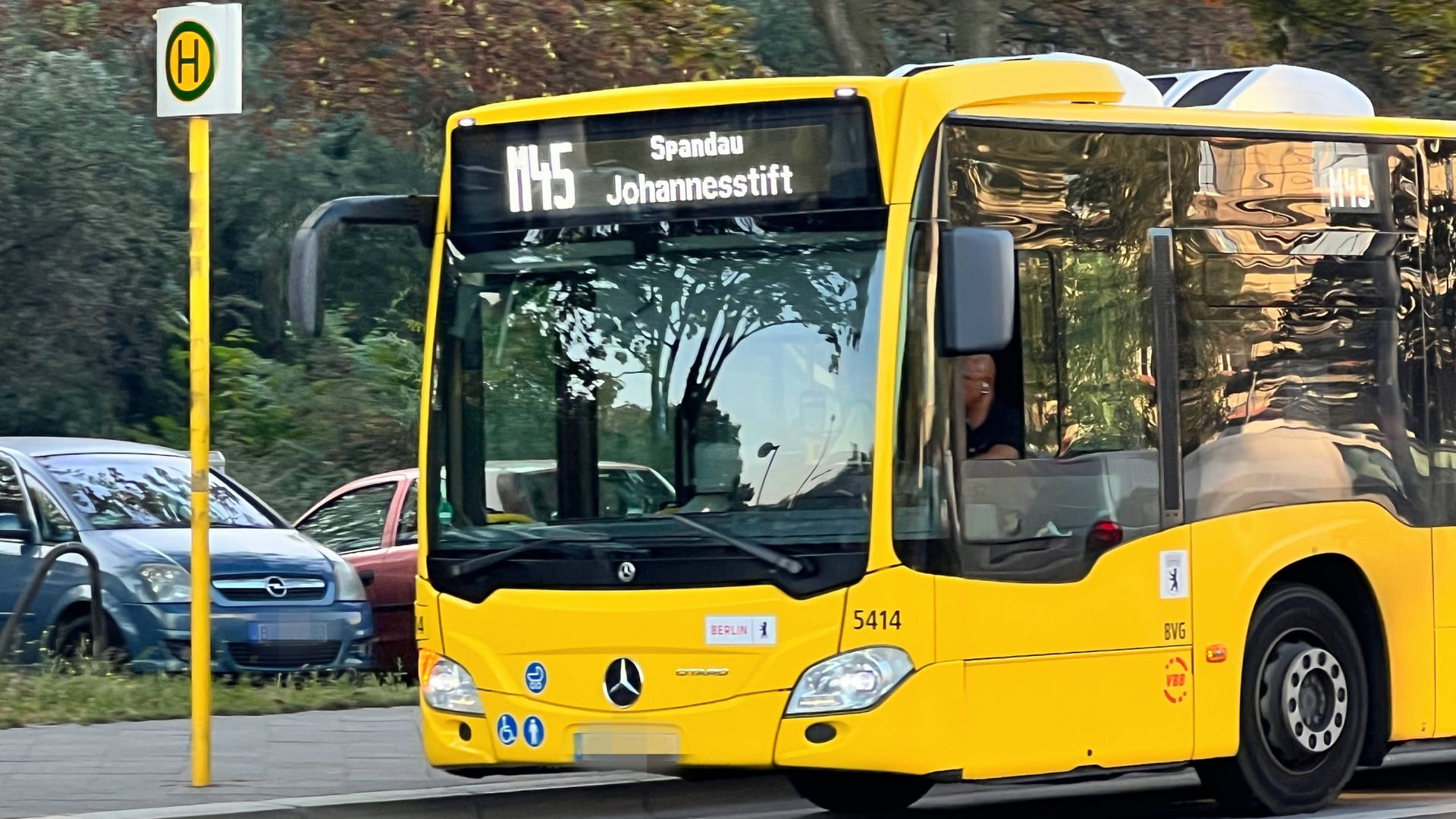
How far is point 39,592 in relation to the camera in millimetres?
13938

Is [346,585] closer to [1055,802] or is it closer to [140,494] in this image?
[140,494]

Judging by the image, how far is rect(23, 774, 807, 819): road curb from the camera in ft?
30.1

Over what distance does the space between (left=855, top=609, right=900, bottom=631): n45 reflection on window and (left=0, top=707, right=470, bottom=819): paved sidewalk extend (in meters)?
2.40

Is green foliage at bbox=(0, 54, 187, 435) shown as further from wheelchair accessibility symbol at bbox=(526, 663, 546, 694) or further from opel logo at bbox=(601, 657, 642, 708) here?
opel logo at bbox=(601, 657, 642, 708)

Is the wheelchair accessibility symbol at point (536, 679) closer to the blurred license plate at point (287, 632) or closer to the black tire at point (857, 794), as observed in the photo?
the black tire at point (857, 794)

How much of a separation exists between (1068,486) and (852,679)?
3.76 feet

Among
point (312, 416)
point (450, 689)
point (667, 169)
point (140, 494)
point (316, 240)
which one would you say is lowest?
point (450, 689)

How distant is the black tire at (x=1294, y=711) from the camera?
384 inches

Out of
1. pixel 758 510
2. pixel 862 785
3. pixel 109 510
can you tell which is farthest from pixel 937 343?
pixel 109 510

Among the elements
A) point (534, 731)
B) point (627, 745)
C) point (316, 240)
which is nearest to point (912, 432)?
point (627, 745)

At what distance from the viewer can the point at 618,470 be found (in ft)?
29.5

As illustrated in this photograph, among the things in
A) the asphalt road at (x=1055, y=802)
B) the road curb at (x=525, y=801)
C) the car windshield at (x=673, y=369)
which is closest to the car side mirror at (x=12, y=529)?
the road curb at (x=525, y=801)

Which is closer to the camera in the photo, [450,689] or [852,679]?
[852,679]

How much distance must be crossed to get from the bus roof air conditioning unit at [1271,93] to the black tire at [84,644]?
21.1 ft
